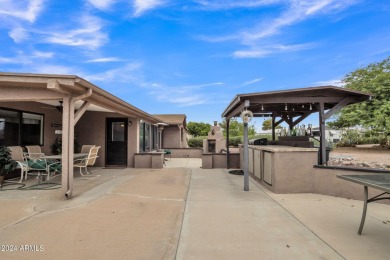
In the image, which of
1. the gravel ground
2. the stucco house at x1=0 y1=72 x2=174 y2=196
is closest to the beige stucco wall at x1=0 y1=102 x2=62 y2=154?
the stucco house at x1=0 y1=72 x2=174 y2=196

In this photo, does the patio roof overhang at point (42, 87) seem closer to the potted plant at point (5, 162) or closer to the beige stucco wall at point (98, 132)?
the potted plant at point (5, 162)

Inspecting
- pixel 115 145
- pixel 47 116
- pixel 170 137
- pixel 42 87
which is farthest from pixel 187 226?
pixel 170 137

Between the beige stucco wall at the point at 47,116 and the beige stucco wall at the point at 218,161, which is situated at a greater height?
the beige stucco wall at the point at 47,116

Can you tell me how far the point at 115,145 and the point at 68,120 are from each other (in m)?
5.49

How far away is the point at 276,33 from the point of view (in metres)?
11.4

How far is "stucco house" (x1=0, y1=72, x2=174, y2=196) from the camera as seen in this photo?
5.08 metres

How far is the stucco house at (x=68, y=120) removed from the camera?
16.7ft

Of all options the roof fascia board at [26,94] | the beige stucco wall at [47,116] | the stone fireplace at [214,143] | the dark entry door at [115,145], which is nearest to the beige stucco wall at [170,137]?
the stone fireplace at [214,143]

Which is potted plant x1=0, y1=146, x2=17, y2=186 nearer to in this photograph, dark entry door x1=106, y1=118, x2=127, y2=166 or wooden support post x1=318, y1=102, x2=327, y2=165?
dark entry door x1=106, y1=118, x2=127, y2=166

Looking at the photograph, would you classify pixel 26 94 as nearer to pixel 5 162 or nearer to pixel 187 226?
pixel 5 162

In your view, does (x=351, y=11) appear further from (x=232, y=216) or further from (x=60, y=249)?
(x=60, y=249)

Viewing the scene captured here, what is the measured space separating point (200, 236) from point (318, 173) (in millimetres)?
3770

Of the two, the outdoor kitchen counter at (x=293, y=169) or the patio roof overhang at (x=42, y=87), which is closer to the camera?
the patio roof overhang at (x=42, y=87)

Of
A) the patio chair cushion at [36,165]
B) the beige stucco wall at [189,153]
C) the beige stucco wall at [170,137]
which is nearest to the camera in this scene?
the patio chair cushion at [36,165]
